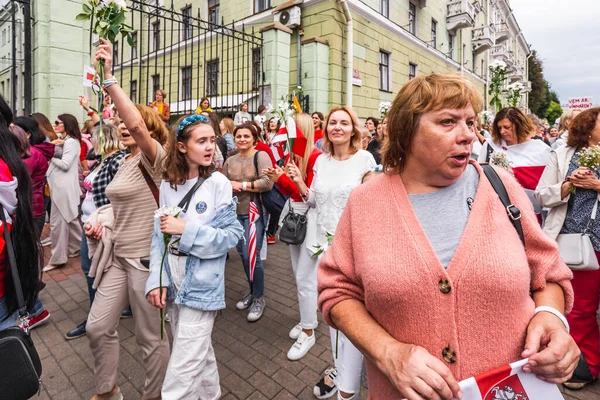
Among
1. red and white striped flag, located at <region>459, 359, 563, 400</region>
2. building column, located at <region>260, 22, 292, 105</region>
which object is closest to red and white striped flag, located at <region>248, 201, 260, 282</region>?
red and white striped flag, located at <region>459, 359, 563, 400</region>

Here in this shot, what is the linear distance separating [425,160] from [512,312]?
0.64 meters

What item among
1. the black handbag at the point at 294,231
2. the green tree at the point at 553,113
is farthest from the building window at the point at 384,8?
the green tree at the point at 553,113

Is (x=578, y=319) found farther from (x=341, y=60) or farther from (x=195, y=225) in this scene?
(x=341, y=60)

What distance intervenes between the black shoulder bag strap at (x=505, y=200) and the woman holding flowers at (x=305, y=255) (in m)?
1.86

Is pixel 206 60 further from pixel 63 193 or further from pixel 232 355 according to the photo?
pixel 232 355

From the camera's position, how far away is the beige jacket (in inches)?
121

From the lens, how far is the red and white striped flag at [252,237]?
4.07 metres

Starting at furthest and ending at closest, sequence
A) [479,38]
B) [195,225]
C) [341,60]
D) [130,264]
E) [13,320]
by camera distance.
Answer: [479,38] → [341,60] → [130,264] → [195,225] → [13,320]

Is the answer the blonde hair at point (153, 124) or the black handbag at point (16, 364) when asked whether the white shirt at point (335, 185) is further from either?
the black handbag at point (16, 364)

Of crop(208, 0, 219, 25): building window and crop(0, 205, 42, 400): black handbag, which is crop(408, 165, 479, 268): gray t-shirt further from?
crop(208, 0, 219, 25): building window

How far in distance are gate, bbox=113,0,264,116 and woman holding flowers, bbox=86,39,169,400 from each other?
3.84 m

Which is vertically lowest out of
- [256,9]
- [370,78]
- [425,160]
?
[425,160]

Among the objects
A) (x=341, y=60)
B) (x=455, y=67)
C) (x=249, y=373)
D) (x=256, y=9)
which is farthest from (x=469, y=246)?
(x=455, y=67)

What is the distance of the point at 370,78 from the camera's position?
14461mm
